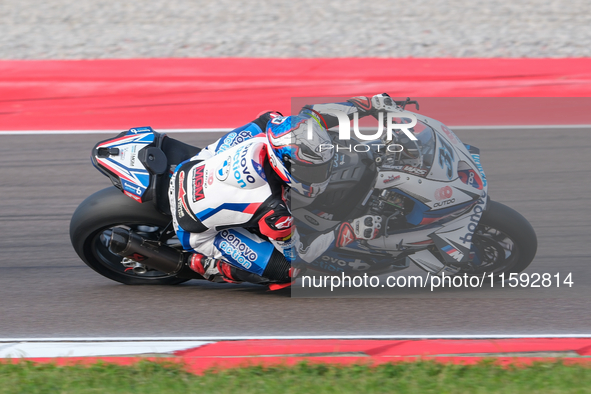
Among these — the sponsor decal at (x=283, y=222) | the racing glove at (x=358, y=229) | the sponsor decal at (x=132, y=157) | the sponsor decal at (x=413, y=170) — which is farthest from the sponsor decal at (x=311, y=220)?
the sponsor decal at (x=132, y=157)

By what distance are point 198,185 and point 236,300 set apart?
877mm

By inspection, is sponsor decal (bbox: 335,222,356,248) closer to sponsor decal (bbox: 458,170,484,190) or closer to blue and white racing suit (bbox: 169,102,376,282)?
blue and white racing suit (bbox: 169,102,376,282)

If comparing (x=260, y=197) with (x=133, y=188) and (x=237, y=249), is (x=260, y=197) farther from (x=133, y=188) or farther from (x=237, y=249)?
(x=133, y=188)

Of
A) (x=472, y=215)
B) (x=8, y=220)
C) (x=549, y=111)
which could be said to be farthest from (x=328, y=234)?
(x=549, y=111)

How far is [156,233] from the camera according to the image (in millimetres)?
4680

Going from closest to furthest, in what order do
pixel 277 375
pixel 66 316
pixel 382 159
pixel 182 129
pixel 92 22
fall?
1. pixel 277 375
2. pixel 382 159
3. pixel 66 316
4. pixel 182 129
5. pixel 92 22

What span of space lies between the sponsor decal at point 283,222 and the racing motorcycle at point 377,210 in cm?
21

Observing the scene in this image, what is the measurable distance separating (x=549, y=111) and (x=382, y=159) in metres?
4.75

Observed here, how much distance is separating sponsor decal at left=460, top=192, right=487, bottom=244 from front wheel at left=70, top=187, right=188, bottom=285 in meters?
1.81

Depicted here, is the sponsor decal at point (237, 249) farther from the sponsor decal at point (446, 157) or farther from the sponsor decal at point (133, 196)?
the sponsor decal at point (446, 157)

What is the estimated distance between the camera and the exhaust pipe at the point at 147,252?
4484mm

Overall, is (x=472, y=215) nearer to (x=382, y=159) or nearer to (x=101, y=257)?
(x=382, y=159)

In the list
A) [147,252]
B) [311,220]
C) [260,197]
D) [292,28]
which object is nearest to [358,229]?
[311,220]

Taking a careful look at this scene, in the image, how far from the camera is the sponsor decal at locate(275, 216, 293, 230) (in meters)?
4.09
